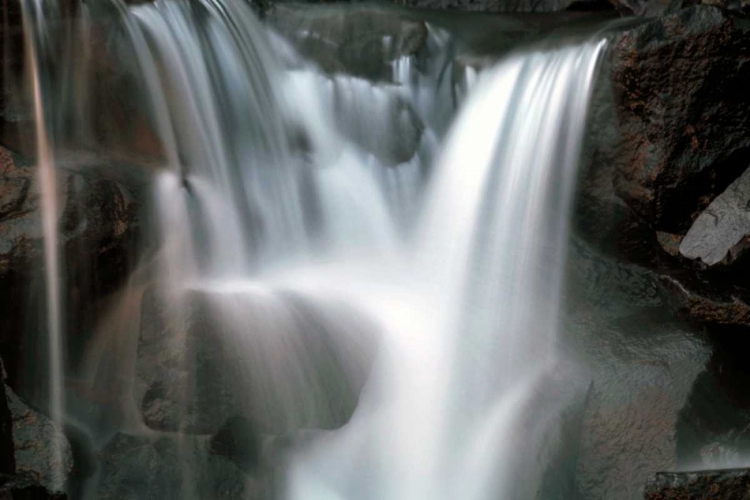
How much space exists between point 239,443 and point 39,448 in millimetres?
936

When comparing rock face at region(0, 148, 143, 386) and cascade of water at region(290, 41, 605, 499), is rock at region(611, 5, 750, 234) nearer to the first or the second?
cascade of water at region(290, 41, 605, 499)

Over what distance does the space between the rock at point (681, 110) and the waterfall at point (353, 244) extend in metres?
0.32

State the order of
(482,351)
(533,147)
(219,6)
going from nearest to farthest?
(482,351), (533,147), (219,6)

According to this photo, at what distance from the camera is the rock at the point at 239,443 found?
4125mm

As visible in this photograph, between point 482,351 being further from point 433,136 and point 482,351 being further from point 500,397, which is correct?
point 433,136

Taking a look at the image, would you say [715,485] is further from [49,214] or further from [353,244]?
[49,214]

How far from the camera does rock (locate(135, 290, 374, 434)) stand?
406cm

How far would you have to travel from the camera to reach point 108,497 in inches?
160

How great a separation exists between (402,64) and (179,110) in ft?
5.61

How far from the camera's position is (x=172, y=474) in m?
4.11

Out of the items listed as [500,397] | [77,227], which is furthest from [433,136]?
[77,227]

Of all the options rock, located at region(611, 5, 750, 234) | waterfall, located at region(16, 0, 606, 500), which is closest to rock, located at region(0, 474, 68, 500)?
Result: waterfall, located at region(16, 0, 606, 500)

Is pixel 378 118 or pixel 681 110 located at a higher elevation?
pixel 681 110

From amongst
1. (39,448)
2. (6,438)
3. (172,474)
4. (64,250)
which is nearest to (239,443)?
(172,474)
